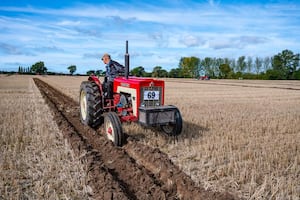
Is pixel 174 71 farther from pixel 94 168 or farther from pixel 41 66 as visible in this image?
pixel 94 168

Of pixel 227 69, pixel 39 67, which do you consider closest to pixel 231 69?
pixel 227 69

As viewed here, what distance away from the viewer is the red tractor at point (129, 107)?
19.2 feet

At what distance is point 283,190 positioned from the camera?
3.81 m

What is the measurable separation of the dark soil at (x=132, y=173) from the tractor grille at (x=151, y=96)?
930 mm

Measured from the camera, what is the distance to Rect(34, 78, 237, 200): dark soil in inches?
146

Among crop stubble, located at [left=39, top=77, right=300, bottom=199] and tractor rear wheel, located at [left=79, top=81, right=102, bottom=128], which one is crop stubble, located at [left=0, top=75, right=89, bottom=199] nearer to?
tractor rear wheel, located at [left=79, top=81, right=102, bottom=128]

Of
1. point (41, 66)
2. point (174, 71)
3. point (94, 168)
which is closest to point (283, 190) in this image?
point (94, 168)

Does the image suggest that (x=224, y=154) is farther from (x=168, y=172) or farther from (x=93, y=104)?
(x=93, y=104)

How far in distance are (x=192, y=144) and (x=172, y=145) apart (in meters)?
0.47

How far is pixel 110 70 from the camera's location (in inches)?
294

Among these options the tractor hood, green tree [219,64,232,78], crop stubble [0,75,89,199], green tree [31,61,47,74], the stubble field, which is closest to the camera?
crop stubble [0,75,89,199]

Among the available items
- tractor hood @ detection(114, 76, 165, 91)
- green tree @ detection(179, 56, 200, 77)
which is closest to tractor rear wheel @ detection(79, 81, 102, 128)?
tractor hood @ detection(114, 76, 165, 91)

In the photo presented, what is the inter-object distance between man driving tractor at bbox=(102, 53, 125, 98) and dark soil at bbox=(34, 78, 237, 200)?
1457 millimetres

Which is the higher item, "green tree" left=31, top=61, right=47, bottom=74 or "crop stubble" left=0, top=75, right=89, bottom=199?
"green tree" left=31, top=61, right=47, bottom=74
